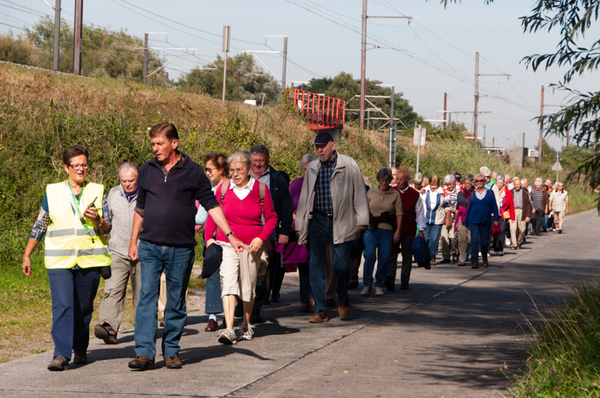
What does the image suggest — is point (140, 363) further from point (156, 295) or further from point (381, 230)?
point (381, 230)

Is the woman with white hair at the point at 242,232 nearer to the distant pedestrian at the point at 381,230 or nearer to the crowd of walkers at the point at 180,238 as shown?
the crowd of walkers at the point at 180,238

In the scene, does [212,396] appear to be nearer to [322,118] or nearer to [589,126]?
[589,126]

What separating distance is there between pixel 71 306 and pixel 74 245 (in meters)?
0.52

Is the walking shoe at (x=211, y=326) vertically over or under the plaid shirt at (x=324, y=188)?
under

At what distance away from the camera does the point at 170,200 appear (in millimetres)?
5945

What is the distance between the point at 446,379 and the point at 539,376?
78cm

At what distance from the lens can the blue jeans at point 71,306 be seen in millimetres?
5844

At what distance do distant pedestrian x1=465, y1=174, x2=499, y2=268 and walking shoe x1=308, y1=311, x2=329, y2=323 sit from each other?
7.19 meters

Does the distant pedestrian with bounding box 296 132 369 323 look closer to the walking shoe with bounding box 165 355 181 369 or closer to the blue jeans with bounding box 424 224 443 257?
the walking shoe with bounding box 165 355 181 369

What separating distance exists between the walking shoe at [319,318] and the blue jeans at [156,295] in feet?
8.28

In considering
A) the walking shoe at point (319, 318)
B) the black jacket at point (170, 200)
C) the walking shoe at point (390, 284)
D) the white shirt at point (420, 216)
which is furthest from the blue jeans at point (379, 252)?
the black jacket at point (170, 200)

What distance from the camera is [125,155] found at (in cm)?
1647

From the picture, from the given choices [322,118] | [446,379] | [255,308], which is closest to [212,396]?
[446,379]

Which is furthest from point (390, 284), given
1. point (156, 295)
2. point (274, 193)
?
point (156, 295)
